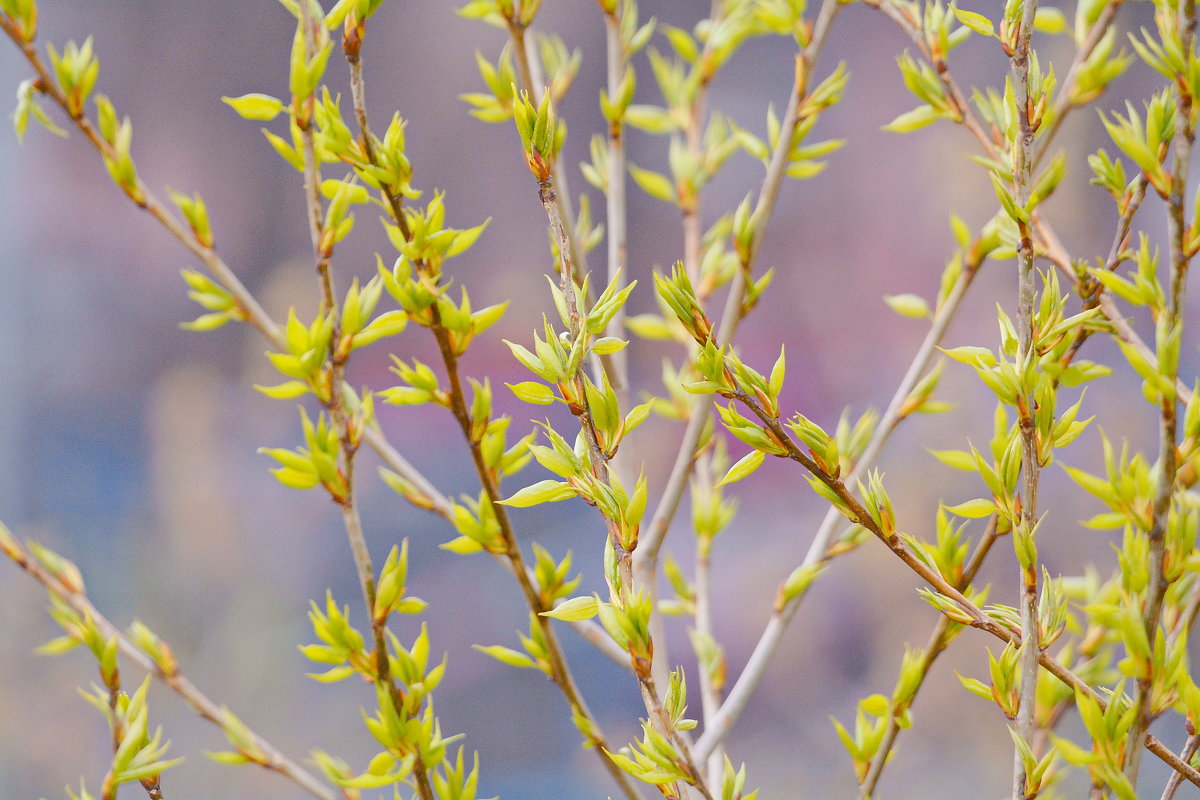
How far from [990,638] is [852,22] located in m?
0.64

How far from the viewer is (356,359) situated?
35.5 inches

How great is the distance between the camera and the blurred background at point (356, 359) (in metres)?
0.86

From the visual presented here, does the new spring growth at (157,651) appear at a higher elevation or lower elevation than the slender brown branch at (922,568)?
lower

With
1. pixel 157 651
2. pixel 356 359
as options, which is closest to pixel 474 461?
pixel 157 651

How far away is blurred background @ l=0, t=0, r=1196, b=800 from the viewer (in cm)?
86

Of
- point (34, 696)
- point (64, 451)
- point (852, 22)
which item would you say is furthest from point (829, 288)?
point (34, 696)

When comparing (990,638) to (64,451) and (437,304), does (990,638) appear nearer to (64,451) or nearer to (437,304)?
(437,304)

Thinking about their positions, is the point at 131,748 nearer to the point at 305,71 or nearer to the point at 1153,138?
the point at 305,71

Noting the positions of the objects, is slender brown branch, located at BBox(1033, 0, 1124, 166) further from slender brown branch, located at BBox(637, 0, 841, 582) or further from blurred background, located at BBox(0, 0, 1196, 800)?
blurred background, located at BBox(0, 0, 1196, 800)

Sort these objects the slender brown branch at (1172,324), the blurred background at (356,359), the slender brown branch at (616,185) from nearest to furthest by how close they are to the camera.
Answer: the slender brown branch at (1172,324), the slender brown branch at (616,185), the blurred background at (356,359)

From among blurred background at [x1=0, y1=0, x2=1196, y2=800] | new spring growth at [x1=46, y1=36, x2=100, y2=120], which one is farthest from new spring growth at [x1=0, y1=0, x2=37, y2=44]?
blurred background at [x1=0, y1=0, x2=1196, y2=800]

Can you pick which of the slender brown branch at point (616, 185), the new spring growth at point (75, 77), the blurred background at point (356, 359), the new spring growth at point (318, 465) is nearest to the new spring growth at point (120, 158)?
the new spring growth at point (75, 77)

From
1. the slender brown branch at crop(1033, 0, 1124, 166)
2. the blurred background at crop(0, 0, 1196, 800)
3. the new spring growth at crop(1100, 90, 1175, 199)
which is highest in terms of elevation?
the slender brown branch at crop(1033, 0, 1124, 166)

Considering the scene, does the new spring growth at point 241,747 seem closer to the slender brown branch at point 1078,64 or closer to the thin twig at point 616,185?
the thin twig at point 616,185
